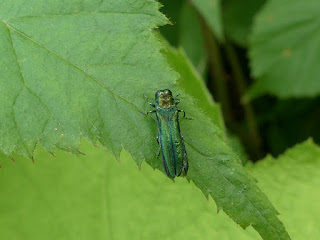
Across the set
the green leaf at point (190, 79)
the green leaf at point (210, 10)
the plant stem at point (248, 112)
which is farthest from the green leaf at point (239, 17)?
the green leaf at point (190, 79)

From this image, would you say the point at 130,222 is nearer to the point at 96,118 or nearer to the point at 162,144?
the point at 162,144

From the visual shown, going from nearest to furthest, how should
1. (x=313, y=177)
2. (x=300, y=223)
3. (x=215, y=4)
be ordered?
(x=300, y=223), (x=313, y=177), (x=215, y=4)

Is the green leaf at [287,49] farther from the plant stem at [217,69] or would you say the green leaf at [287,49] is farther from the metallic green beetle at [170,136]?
the metallic green beetle at [170,136]

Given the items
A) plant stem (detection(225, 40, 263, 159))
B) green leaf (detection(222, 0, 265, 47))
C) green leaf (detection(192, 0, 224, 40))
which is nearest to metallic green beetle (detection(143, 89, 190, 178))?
green leaf (detection(192, 0, 224, 40))

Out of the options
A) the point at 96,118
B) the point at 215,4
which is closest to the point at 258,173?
the point at 96,118

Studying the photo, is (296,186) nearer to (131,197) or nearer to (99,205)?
(131,197)

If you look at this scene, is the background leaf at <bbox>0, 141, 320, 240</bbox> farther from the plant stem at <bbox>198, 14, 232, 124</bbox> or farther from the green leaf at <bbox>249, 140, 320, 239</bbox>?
the plant stem at <bbox>198, 14, 232, 124</bbox>
